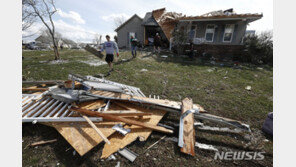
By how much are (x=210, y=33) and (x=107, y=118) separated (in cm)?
A: 1273

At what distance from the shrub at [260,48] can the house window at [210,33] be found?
282 cm

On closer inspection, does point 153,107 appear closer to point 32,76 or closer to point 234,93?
point 234,93

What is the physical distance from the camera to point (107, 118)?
7.91 ft

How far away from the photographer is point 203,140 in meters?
2.30

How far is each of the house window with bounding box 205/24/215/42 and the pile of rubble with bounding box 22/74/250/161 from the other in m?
11.1

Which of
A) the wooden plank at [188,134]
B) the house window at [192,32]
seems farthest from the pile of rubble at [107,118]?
the house window at [192,32]

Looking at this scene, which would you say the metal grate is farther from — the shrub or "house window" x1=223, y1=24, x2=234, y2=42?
"house window" x1=223, y1=24, x2=234, y2=42

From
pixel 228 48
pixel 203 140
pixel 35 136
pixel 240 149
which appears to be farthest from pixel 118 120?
pixel 228 48

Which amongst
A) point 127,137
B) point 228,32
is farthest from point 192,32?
point 127,137

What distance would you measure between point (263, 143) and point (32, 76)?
8077 mm

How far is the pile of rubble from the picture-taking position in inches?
80.5

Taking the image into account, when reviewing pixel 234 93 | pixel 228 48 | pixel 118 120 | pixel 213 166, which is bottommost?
pixel 213 166

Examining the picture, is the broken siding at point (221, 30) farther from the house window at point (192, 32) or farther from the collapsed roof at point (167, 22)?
the collapsed roof at point (167, 22)

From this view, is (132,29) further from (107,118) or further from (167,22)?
(107,118)
